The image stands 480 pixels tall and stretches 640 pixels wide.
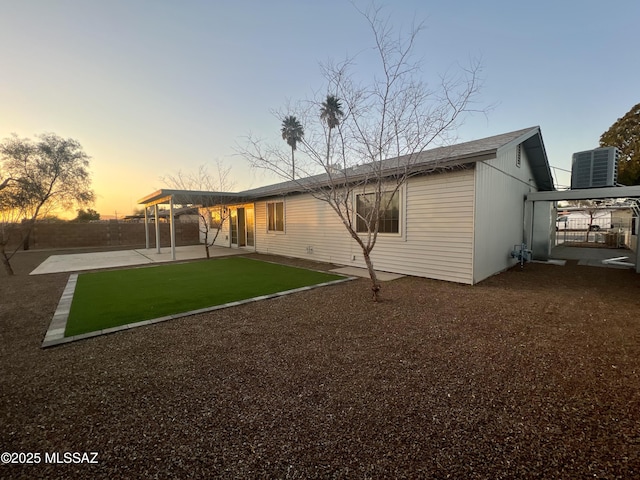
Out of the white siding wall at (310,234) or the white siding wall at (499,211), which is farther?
the white siding wall at (310,234)

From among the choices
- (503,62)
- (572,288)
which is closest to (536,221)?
(572,288)

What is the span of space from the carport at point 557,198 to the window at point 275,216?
9.10 meters

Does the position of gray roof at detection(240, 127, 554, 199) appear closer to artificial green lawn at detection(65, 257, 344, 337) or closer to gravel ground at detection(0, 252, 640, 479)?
artificial green lawn at detection(65, 257, 344, 337)

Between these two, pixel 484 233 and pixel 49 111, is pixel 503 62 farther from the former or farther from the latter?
pixel 49 111

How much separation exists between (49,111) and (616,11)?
1683 centimetres

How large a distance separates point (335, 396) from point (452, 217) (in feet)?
17.8

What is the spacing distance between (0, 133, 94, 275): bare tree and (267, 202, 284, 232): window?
6.89 m

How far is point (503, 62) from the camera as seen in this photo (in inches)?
255

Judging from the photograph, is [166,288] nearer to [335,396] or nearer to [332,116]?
[332,116]

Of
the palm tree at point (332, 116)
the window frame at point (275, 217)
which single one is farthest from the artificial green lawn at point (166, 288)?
the palm tree at point (332, 116)

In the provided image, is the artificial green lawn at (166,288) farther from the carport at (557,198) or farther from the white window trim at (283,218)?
the carport at (557,198)

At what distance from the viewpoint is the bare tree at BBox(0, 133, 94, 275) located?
845 cm

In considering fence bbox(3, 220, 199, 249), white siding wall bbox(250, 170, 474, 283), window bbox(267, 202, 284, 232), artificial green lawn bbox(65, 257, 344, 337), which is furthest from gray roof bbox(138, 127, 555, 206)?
fence bbox(3, 220, 199, 249)

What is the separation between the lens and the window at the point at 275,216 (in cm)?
1196
